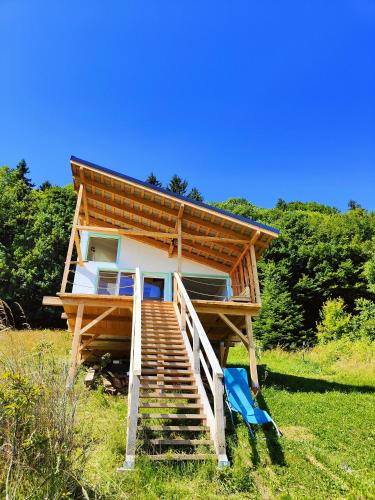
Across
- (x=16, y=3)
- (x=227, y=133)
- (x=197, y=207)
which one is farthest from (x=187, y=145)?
(x=16, y=3)

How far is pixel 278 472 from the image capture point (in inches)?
166

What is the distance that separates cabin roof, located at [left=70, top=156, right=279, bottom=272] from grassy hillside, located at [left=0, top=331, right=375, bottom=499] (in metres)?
5.56

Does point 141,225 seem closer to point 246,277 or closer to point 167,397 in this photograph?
point 246,277

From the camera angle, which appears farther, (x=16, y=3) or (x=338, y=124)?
(x=338, y=124)

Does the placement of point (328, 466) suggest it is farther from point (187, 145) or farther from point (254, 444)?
point (187, 145)

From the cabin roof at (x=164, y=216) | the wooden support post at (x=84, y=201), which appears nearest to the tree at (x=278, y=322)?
the cabin roof at (x=164, y=216)

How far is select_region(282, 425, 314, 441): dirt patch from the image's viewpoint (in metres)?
5.60

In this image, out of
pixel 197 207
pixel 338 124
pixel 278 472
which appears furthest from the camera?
pixel 338 124

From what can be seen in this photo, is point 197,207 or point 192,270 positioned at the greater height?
point 197,207

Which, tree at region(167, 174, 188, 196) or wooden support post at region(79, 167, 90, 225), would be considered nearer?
wooden support post at region(79, 167, 90, 225)

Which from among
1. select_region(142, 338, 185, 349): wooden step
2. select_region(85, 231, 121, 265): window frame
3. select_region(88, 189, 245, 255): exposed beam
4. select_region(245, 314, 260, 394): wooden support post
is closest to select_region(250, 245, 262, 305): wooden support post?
select_region(245, 314, 260, 394): wooden support post

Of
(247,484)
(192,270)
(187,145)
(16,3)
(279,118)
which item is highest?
(279,118)

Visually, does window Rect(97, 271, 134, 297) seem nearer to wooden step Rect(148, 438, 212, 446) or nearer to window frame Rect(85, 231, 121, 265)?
window frame Rect(85, 231, 121, 265)

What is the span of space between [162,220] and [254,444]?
845 centimetres
